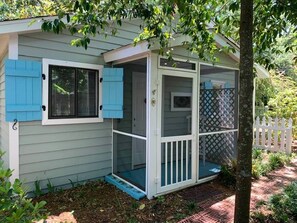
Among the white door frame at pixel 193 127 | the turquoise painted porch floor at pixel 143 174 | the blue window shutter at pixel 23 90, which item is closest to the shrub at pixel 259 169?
the turquoise painted porch floor at pixel 143 174

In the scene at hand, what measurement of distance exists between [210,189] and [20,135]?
3575 millimetres

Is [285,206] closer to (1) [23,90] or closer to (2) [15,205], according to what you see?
(2) [15,205]

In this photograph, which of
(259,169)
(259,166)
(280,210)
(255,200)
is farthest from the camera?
(259,166)

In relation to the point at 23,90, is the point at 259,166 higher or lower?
lower

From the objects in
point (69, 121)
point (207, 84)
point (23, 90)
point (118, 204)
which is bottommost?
point (118, 204)

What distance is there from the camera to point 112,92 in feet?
15.6

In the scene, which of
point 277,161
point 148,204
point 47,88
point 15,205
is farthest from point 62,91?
point 277,161

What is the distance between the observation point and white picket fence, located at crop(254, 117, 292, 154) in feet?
21.9

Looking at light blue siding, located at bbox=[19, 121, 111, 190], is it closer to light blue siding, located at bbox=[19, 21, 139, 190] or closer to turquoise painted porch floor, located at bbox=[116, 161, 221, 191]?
light blue siding, located at bbox=[19, 21, 139, 190]

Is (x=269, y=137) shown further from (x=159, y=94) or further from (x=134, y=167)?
(x=159, y=94)

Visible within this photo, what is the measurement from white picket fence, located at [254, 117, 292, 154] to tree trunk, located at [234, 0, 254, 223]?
5238 mm

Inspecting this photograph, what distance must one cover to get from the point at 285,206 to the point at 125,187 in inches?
102

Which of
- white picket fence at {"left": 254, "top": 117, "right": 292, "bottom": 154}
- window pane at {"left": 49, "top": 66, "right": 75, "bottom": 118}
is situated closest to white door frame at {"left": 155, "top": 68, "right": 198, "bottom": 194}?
window pane at {"left": 49, "top": 66, "right": 75, "bottom": 118}

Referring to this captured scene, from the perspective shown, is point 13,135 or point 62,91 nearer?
point 13,135
